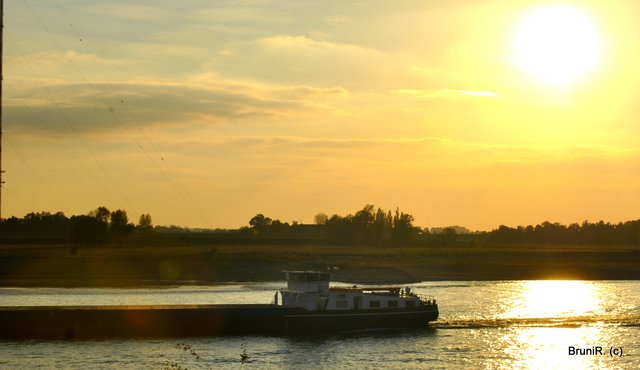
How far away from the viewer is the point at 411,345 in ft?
255

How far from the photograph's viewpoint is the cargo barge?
80.7m

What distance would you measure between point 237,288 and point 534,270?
248 ft

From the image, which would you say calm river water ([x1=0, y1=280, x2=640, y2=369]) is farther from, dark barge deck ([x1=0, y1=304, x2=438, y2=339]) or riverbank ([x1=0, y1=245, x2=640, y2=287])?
riverbank ([x1=0, y1=245, x2=640, y2=287])

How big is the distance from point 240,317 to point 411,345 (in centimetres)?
1578

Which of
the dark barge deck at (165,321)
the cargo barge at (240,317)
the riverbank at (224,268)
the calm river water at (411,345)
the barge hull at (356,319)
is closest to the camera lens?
the calm river water at (411,345)

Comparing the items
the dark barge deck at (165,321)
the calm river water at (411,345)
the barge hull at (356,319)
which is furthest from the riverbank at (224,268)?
the dark barge deck at (165,321)

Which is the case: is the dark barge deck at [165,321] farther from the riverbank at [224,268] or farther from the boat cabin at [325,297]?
the riverbank at [224,268]

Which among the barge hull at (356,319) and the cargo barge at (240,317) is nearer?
the cargo barge at (240,317)

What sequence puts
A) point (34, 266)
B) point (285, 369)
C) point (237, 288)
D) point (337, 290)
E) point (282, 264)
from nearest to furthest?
point (285, 369), point (337, 290), point (237, 288), point (34, 266), point (282, 264)

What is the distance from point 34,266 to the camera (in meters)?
158

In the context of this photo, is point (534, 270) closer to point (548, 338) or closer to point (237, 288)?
point (237, 288)

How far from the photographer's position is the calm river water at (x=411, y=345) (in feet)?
224

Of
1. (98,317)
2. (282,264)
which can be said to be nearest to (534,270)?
(282,264)

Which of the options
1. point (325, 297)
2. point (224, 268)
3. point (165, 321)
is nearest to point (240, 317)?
point (165, 321)
